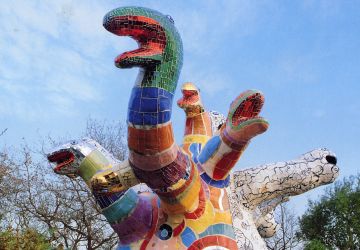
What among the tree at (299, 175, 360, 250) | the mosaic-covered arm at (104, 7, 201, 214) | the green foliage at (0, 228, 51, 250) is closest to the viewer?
the mosaic-covered arm at (104, 7, 201, 214)

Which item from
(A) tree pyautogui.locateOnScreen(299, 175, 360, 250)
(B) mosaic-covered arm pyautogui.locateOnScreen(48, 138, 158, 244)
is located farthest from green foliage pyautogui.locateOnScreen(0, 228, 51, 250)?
(A) tree pyautogui.locateOnScreen(299, 175, 360, 250)

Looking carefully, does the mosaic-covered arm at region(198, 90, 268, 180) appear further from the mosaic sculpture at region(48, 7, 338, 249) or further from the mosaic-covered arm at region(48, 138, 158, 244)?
the mosaic-covered arm at region(48, 138, 158, 244)

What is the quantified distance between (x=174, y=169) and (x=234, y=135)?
725 millimetres

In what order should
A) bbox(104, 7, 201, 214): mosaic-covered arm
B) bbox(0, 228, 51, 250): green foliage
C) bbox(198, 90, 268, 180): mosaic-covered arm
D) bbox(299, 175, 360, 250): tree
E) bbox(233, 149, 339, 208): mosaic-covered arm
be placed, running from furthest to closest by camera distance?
1. bbox(299, 175, 360, 250): tree
2. bbox(0, 228, 51, 250): green foliage
3. bbox(233, 149, 339, 208): mosaic-covered arm
4. bbox(198, 90, 268, 180): mosaic-covered arm
5. bbox(104, 7, 201, 214): mosaic-covered arm

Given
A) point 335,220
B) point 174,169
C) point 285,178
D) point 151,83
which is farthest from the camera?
point 335,220

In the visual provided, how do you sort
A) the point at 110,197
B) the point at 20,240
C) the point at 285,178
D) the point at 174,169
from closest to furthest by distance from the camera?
the point at 174,169, the point at 110,197, the point at 285,178, the point at 20,240

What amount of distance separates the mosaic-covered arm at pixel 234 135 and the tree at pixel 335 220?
17.0 m

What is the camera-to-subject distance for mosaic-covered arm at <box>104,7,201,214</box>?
10.3 feet

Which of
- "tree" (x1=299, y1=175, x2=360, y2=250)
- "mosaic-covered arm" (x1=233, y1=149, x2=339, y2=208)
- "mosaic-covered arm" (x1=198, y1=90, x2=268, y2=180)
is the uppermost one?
"mosaic-covered arm" (x1=198, y1=90, x2=268, y2=180)

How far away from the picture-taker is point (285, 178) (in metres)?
4.82

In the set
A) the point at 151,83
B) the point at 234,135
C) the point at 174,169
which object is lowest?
the point at 174,169

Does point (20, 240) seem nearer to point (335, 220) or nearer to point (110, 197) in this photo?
point (110, 197)

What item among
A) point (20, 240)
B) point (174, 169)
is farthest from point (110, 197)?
point (20, 240)

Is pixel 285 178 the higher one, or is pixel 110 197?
pixel 110 197
